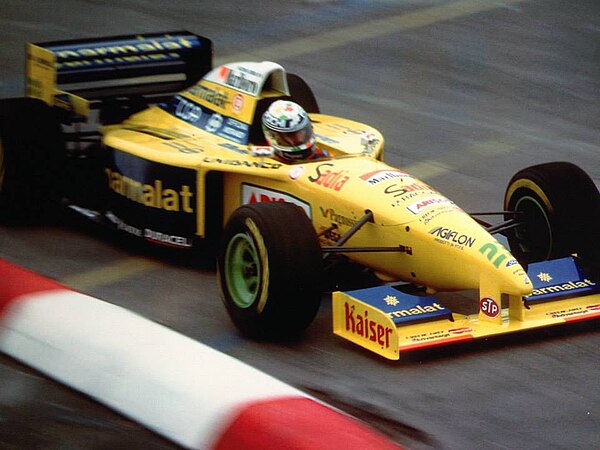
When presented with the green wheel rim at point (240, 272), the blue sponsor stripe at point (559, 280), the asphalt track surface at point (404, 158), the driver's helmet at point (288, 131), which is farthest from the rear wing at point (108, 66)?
the blue sponsor stripe at point (559, 280)

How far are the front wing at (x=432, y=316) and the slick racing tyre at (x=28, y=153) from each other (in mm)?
2851

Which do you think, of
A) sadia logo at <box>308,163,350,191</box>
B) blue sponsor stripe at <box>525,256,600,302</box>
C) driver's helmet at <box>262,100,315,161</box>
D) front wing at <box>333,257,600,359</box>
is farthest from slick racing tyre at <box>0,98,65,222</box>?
blue sponsor stripe at <box>525,256,600,302</box>

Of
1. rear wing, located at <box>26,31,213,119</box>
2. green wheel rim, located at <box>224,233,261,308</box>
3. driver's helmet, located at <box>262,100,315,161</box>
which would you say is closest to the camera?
green wheel rim, located at <box>224,233,261,308</box>

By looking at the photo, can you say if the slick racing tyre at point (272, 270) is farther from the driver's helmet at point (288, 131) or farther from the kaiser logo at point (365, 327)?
the driver's helmet at point (288, 131)

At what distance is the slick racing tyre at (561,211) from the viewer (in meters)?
7.35

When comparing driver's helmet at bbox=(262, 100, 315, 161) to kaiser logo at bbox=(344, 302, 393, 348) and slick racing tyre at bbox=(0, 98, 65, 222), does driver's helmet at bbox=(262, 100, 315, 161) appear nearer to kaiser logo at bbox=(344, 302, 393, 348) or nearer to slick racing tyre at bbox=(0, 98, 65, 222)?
kaiser logo at bbox=(344, 302, 393, 348)

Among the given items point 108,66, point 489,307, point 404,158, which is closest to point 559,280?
point 489,307

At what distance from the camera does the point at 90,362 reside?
2975 millimetres

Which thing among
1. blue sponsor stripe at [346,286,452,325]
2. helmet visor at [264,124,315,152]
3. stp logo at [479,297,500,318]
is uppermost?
helmet visor at [264,124,315,152]

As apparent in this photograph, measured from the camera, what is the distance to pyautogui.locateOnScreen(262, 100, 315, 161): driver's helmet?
7.59 metres

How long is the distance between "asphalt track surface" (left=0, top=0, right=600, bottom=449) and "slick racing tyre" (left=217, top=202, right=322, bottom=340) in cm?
18

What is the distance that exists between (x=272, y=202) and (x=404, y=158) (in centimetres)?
447

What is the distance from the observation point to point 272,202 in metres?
6.78

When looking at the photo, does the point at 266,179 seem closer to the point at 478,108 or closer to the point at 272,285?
the point at 272,285
